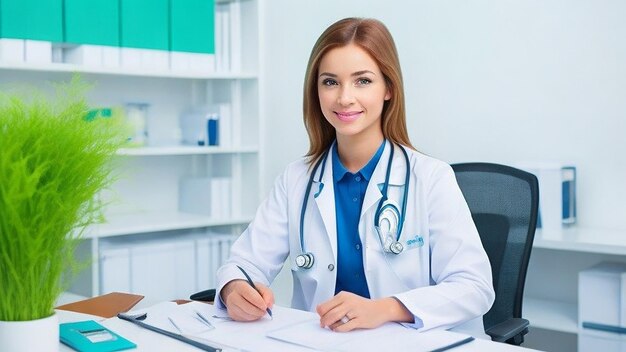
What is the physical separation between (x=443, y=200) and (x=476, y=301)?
261 millimetres

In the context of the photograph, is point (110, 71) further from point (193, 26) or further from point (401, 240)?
point (401, 240)

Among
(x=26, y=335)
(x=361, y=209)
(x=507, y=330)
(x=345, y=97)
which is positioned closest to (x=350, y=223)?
(x=361, y=209)

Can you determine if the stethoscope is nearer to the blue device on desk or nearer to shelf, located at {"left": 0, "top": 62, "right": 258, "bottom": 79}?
the blue device on desk

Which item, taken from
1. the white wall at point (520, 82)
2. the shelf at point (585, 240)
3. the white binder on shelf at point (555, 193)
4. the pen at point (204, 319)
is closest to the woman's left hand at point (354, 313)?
the pen at point (204, 319)

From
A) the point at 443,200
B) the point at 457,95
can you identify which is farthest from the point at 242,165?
the point at 443,200

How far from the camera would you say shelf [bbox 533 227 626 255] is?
94.8 inches

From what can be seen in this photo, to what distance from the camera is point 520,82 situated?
2971 millimetres

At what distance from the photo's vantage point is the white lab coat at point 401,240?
1669mm

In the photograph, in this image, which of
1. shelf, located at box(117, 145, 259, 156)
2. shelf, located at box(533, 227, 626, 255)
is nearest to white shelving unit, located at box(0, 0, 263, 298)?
shelf, located at box(117, 145, 259, 156)

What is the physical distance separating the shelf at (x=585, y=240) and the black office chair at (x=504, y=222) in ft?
1.71

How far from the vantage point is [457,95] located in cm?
314

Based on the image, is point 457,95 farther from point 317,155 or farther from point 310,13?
point 317,155

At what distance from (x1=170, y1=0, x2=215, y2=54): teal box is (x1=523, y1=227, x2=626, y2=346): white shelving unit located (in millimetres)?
1660

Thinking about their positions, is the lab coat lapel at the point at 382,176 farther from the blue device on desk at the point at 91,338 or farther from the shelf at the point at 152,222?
the shelf at the point at 152,222
